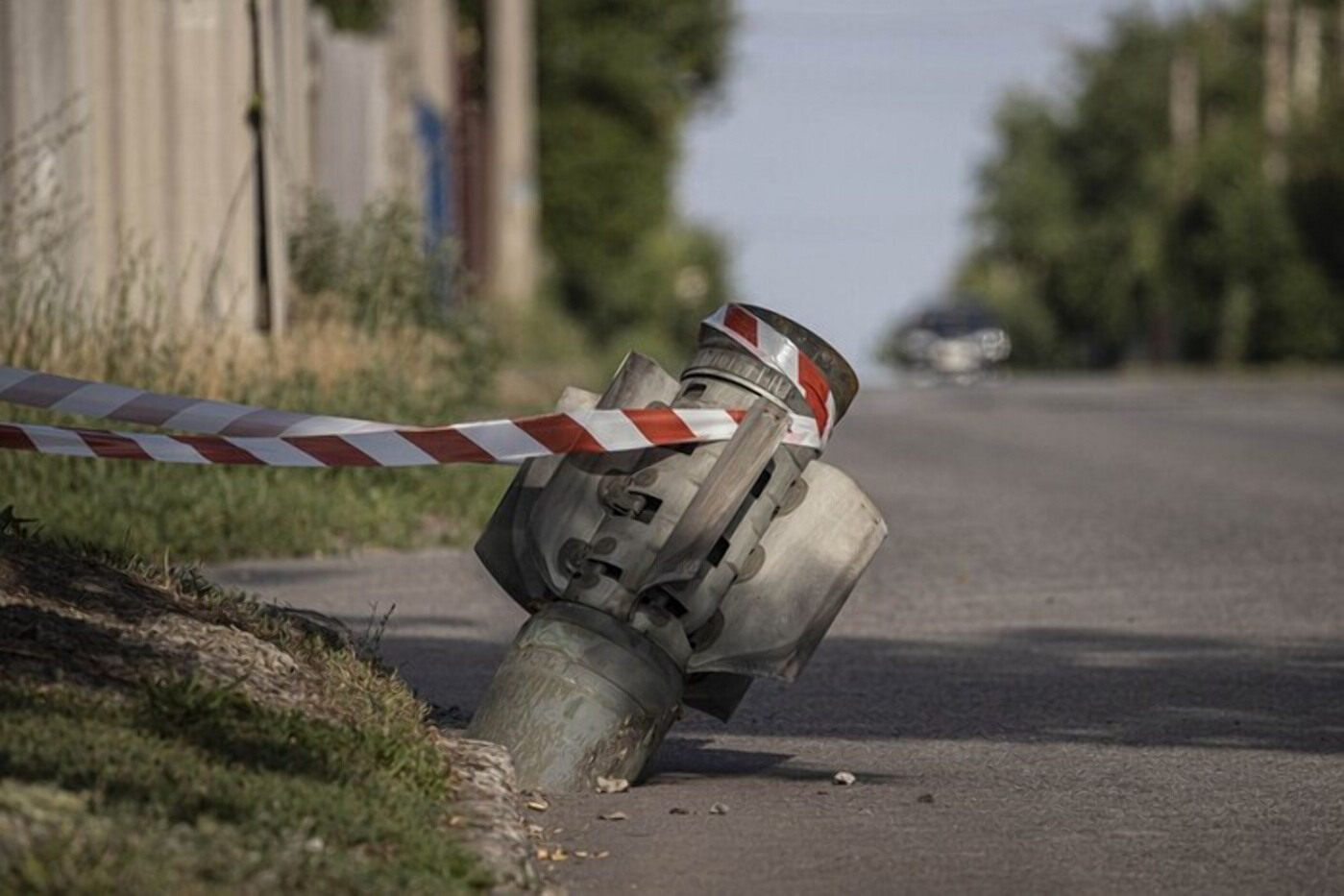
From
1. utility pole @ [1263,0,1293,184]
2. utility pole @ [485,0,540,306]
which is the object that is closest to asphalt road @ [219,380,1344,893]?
utility pole @ [485,0,540,306]

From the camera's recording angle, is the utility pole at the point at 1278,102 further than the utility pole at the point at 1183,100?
No

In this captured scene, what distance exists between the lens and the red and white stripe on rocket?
23.4 ft

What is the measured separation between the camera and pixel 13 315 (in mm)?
13094

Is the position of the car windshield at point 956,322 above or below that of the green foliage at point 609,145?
below

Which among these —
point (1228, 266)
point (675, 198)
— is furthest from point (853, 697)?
point (1228, 266)

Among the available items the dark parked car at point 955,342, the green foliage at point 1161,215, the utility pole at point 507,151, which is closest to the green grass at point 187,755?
the utility pole at point 507,151

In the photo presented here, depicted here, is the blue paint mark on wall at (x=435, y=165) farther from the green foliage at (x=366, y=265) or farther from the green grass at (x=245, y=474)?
the green grass at (x=245, y=474)

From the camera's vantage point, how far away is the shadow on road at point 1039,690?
8172 millimetres

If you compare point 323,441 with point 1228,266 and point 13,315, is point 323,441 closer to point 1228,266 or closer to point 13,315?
point 13,315

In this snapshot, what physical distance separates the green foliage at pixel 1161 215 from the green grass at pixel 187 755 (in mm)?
53464

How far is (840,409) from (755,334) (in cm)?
37

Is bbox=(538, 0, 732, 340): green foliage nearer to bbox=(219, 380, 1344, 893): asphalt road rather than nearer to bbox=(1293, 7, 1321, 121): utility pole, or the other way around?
bbox=(1293, 7, 1321, 121): utility pole

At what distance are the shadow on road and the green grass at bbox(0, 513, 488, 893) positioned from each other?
125 centimetres

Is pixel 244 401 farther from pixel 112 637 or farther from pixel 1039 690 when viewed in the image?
pixel 112 637
